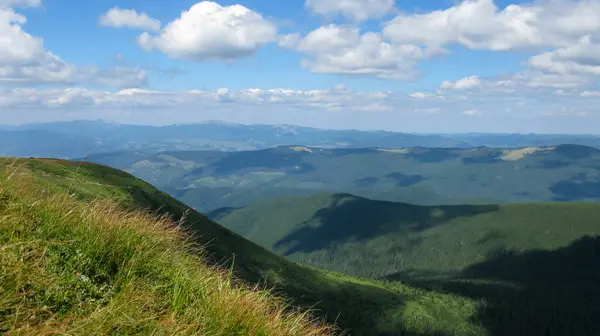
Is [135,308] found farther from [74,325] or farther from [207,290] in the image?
[207,290]

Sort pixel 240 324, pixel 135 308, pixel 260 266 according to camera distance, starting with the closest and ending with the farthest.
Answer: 1. pixel 135 308
2. pixel 240 324
3. pixel 260 266

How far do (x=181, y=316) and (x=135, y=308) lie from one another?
0.84 m

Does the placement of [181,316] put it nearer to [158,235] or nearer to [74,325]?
[74,325]

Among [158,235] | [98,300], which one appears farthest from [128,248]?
[98,300]

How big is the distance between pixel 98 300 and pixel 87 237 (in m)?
2.70

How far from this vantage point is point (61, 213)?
10648mm

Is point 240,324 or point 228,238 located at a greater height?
point 240,324

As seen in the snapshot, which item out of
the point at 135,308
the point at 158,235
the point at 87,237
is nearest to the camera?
the point at 135,308

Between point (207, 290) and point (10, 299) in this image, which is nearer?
point (10, 299)

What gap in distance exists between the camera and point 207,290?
29.8 feet

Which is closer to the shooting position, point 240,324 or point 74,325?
point 74,325

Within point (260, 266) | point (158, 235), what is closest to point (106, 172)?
point (260, 266)

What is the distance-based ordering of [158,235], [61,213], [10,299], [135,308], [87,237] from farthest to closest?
1. [158,235]
2. [61,213]
3. [87,237]
4. [135,308]
5. [10,299]

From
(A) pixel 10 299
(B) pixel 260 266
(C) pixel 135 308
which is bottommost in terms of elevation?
(B) pixel 260 266
